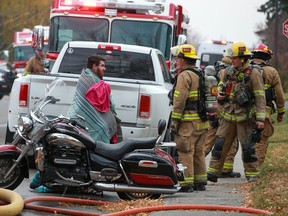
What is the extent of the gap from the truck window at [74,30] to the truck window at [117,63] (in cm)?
402

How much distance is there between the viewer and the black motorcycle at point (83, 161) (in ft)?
30.9

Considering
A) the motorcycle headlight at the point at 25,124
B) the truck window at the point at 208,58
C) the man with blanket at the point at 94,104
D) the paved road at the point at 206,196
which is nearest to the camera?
the paved road at the point at 206,196

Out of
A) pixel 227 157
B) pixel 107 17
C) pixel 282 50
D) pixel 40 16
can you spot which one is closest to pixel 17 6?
pixel 40 16

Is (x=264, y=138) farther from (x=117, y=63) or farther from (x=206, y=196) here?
(x=206, y=196)

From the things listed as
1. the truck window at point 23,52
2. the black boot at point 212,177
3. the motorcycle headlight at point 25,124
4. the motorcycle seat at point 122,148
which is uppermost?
the motorcycle headlight at point 25,124

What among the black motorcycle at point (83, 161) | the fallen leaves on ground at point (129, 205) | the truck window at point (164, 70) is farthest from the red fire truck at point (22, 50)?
the fallen leaves on ground at point (129, 205)

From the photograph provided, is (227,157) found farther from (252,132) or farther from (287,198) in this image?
(287,198)

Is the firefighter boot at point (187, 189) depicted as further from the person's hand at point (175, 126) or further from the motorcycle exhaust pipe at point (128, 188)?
the motorcycle exhaust pipe at point (128, 188)

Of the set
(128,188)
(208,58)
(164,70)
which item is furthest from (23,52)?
(128,188)

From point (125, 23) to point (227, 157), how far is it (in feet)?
17.3

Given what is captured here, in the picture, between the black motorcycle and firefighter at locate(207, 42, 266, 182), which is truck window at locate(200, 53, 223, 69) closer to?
firefighter at locate(207, 42, 266, 182)

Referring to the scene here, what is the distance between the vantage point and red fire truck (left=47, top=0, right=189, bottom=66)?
56.4 ft

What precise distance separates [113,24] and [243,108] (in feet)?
20.6

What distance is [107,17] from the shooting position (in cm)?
1738
